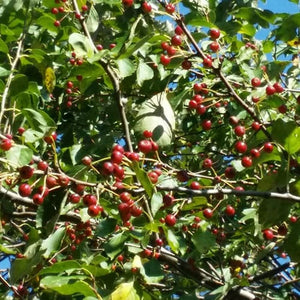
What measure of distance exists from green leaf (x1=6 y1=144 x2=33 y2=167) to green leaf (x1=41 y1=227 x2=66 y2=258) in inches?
15.5

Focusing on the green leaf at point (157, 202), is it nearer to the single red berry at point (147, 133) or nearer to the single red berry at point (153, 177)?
the single red berry at point (153, 177)

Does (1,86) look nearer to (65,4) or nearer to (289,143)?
(65,4)

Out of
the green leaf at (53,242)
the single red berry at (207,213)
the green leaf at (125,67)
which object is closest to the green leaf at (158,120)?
the green leaf at (125,67)

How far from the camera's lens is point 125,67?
8.61 ft

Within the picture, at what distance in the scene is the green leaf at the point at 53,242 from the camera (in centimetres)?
232

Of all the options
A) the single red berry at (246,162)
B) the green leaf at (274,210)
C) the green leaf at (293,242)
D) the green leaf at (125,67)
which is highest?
the green leaf at (125,67)

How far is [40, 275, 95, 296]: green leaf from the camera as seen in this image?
83.0 inches

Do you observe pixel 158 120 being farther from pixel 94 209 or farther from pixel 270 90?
pixel 94 209

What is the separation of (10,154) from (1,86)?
678 mm

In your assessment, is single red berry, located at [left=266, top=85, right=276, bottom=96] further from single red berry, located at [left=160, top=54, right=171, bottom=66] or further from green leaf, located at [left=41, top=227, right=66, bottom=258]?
green leaf, located at [left=41, top=227, right=66, bottom=258]

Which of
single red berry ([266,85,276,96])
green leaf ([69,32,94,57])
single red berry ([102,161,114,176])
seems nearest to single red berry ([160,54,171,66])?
green leaf ([69,32,94,57])

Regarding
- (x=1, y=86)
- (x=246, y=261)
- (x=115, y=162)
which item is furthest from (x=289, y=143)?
(x=246, y=261)

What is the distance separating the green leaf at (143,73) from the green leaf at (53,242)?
2.42 ft

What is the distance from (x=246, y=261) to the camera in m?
3.62
